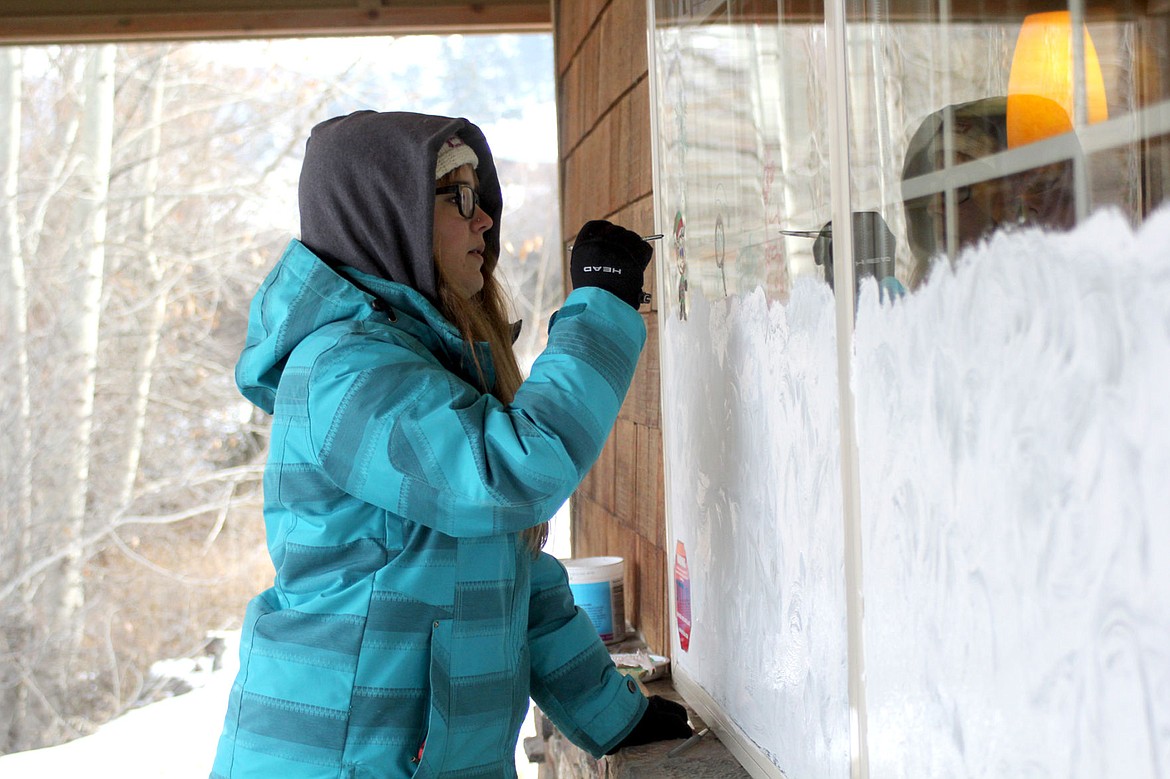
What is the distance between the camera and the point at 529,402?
1177mm

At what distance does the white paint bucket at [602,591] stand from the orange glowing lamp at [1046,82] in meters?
1.49

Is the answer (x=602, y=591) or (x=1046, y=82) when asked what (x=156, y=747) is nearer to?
(x=602, y=591)

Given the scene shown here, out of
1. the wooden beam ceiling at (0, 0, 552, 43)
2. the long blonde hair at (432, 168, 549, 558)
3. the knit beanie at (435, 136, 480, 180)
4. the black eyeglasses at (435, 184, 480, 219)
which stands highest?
the wooden beam ceiling at (0, 0, 552, 43)

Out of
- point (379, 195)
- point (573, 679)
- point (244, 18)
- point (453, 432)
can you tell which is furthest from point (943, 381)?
point (244, 18)

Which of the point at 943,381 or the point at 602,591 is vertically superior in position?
the point at 943,381

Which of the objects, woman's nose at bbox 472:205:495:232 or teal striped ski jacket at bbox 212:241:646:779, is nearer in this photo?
teal striped ski jacket at bbox 212:241:646:779

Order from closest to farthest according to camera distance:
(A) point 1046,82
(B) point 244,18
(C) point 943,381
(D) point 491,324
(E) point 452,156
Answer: (A) point 1046,82 < (C) point 943,381 < (E) point 452,156 < (D) point 491,324 < (B) point 244,18

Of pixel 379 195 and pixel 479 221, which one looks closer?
pixel 379 195

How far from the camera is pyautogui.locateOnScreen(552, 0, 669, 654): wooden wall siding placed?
6.24 ft

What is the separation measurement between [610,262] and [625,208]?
0.84m

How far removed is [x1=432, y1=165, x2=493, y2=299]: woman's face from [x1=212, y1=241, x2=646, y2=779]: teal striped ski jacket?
0.11 meters

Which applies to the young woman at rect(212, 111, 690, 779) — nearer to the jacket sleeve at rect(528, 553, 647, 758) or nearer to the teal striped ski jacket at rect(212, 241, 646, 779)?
the teal striped ski jacket at rect(212, 241, 646, 779)

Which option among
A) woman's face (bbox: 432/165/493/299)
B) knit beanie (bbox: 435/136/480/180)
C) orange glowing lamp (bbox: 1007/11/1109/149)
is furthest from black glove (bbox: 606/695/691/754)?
orange glowing lamp (bbox: 1007/11/1109/149)

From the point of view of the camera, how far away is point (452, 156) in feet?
4.55
